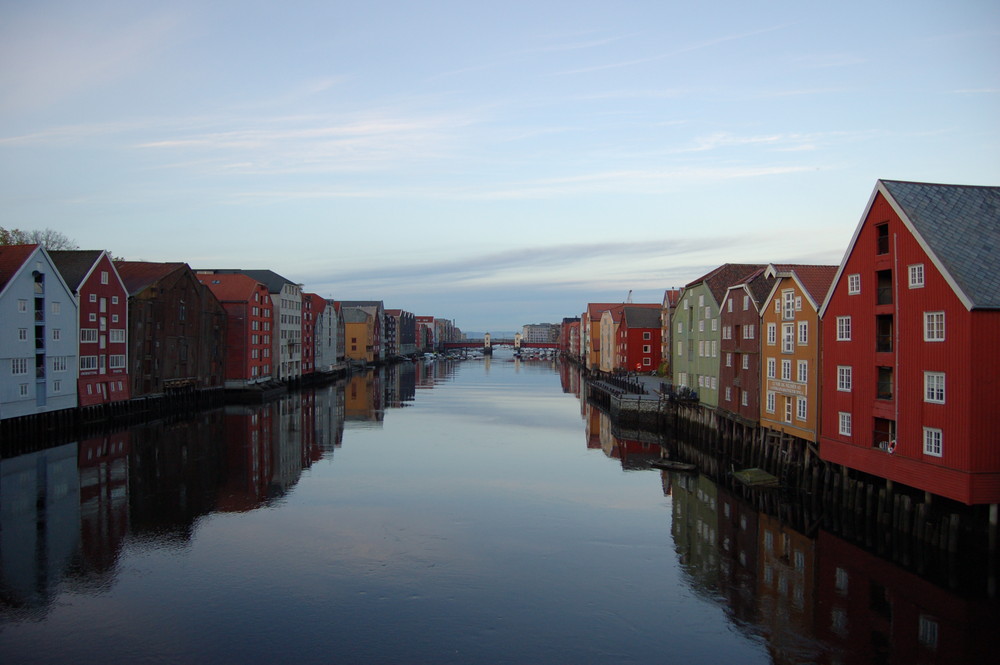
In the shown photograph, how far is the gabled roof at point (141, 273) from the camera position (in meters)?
55.6

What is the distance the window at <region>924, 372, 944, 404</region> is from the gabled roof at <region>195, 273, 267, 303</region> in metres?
61.2

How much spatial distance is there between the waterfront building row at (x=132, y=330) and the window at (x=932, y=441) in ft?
141

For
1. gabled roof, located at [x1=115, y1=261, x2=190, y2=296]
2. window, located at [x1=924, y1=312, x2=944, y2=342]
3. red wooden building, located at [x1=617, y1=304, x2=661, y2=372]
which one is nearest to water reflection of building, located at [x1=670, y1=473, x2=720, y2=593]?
window, located at [x1=924, y1=312, x2=944, y2=342]

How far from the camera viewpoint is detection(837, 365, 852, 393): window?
2659cm

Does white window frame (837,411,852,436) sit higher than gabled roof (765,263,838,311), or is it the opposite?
gabled roof (765,263,838,311)

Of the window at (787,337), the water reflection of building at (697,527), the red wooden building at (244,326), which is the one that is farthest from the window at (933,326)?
the red wooden building at (244,326)

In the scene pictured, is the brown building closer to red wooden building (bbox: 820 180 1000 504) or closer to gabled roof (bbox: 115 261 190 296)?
gabled roof (bbox: 115 261 190 296)

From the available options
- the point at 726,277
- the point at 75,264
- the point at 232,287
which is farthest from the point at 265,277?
the point at 726,277

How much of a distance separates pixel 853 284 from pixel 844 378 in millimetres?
3555

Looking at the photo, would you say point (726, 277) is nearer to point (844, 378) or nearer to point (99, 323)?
point (844, 378)

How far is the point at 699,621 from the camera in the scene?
55.9ft

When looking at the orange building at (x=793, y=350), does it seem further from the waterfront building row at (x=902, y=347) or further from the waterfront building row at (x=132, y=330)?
the waterfront building row at (x=132, y=330)

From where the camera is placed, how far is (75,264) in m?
48.2

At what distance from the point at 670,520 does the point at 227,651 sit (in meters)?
16.5
